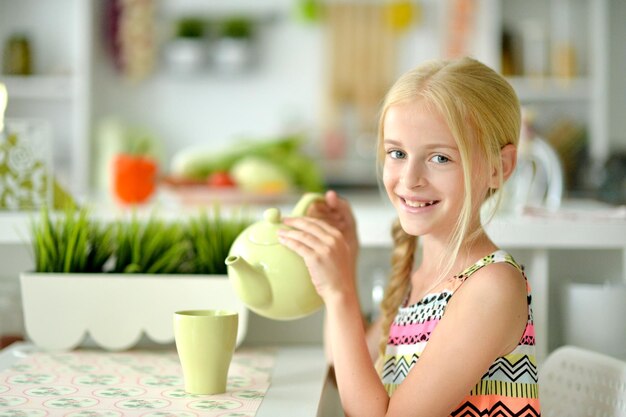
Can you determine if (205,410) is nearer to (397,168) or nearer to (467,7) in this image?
(397,168)

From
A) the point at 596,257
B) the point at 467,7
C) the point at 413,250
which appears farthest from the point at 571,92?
the point at 413,250

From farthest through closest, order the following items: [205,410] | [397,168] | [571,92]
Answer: [571,92] < [397,168] < [205,410]

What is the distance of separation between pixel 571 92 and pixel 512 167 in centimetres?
324

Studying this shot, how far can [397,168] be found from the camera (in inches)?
43.9

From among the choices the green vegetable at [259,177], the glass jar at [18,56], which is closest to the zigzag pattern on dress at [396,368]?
the green vegetable at [259,177]

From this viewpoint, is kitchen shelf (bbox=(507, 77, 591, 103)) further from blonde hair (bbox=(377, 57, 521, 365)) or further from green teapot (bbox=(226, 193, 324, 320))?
green teapot (bbox=(226, 193, 324, 320))

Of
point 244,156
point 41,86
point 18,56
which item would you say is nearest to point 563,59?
point 244,156

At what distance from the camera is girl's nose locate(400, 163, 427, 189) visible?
1073mm

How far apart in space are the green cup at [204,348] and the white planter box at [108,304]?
24cm

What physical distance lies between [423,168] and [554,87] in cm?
332

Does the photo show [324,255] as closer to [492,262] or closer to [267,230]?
[267,230]

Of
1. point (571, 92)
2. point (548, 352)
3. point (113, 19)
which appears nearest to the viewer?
point (548, 352)

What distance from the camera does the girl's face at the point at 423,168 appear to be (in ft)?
3.51

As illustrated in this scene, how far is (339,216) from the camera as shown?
134 centimetres
